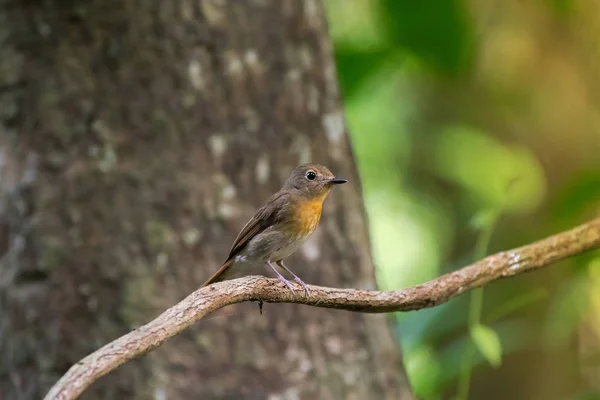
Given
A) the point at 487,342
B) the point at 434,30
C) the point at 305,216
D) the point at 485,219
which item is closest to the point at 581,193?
the point at 485,219

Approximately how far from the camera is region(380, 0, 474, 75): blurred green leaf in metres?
4.64

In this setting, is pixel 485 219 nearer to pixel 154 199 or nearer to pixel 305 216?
pixel 305 216

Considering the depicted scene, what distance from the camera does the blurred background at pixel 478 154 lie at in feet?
15.1

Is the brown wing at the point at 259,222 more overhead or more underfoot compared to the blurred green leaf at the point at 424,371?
more overhead

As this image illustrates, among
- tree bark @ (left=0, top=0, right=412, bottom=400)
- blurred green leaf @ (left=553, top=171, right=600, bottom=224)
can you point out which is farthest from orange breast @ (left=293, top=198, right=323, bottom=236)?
blurred green leaf @ (left=553, top=171, right=600, bottom=224)

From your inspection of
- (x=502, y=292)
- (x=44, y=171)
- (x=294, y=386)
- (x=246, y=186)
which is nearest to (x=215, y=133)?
(x=246, y=186)

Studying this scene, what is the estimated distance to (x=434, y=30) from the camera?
4.66 meters

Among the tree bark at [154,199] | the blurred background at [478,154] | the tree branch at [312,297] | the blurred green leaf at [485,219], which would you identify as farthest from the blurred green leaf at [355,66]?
the tree branch at [312,297]

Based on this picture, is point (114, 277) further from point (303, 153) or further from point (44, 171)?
point (303, 153)

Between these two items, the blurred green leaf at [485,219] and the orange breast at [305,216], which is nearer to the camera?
the orange breast at [305,216]

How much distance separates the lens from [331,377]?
130 inches

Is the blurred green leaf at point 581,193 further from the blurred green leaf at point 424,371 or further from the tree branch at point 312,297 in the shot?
the blurred green leaf at point 424,371

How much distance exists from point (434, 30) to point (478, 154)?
1662 mm

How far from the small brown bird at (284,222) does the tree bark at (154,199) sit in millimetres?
486
